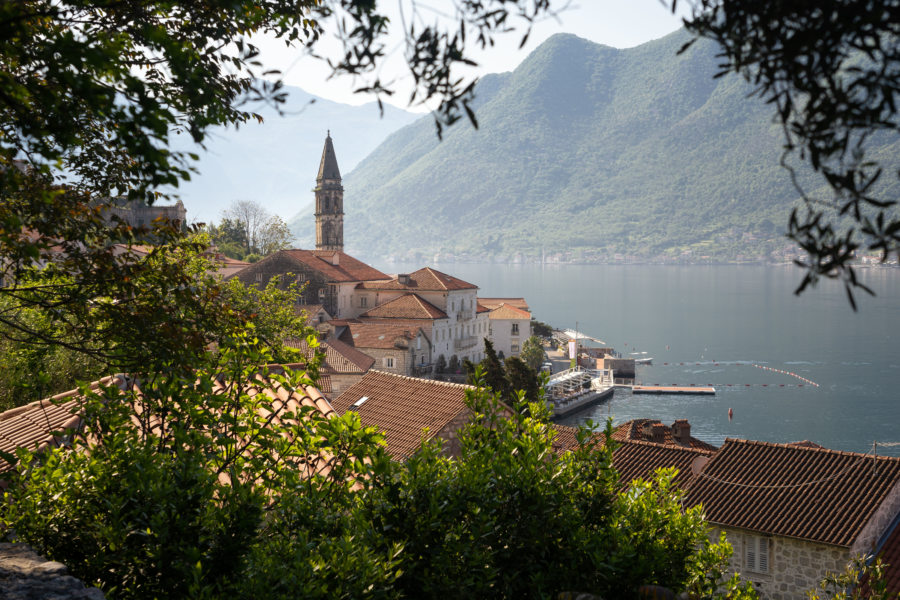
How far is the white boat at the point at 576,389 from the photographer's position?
6906 cm

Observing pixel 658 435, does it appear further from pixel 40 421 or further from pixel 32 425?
pixel 32 425

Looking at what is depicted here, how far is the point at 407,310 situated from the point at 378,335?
6.61 metres

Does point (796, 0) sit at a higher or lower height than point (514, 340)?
higher

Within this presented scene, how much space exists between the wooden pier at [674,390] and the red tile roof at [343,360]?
35548mm

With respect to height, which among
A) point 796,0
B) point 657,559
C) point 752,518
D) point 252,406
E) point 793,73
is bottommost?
point 752,518

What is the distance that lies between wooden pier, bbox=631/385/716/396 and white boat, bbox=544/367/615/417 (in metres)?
2.78

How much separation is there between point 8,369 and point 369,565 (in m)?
10.3

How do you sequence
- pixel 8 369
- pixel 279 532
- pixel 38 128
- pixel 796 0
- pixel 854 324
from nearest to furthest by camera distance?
pixel 796 0
pixel 38 128
pixel 279 532
pixel 8 369
pixel 854 324

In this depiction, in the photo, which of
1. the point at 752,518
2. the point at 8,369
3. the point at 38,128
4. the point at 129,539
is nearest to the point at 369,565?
the point at 129,539

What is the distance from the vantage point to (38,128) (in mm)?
4051

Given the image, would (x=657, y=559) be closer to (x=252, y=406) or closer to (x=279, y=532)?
(x=279, y=532)

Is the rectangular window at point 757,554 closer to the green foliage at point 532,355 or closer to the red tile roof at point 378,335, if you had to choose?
the red tile roof at point 378,335

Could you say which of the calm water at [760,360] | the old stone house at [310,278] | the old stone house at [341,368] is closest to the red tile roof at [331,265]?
the old stone house at [310,278]

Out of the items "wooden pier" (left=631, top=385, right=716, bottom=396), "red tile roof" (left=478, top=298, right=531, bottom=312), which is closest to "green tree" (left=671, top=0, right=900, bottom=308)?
"wooden pier" (left=631, top=385, right=716, bottom=396)
